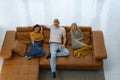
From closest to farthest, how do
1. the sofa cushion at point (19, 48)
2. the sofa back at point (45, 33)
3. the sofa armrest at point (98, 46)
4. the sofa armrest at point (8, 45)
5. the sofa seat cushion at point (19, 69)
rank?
the sofa seat cushion at point (19, 69)
the sofa armrest at point (98, 46)
the sofa armrest at point (8, 45)
the sofa cushion at point (19, 48)
the sofa back at point (45, 33)

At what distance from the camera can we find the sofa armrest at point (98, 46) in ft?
21.0

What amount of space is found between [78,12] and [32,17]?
4.31 feet

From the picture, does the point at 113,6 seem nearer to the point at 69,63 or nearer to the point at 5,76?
the point at 69,63

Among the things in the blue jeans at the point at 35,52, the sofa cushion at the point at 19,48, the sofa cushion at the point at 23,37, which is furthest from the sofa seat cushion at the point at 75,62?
the sofa cushion at the point at 23,37

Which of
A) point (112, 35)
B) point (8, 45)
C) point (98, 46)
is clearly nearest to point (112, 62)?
point (98, 46)

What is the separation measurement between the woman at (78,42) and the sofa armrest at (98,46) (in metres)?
0.20

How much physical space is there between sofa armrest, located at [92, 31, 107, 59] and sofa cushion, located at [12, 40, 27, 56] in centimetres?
164

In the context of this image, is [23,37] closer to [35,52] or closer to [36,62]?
[35,52]

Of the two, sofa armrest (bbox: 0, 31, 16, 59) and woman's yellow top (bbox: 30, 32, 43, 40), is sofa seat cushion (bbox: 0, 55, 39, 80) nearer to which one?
sofa armrest (bbox: 0, 31, 16, 59)

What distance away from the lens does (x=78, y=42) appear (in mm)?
6824

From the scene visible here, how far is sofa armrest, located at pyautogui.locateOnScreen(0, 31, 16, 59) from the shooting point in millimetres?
6547

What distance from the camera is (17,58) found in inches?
262

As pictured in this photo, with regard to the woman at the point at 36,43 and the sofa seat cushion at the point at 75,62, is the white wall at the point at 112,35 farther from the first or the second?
the woman at the point at 36,43

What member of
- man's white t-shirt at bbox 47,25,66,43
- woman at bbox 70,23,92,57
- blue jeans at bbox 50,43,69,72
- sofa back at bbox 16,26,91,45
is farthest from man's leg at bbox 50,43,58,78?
woman at bbox 70,23,92,57
